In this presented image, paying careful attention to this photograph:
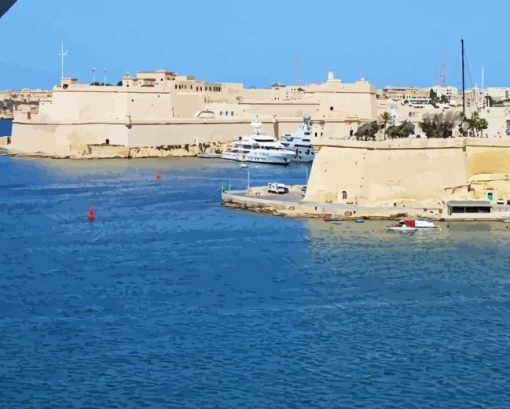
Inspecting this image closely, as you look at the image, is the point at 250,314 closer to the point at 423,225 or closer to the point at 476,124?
the point at 423,225

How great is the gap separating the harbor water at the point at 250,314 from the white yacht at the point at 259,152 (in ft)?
41.7

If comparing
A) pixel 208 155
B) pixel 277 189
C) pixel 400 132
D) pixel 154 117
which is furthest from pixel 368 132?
pixel 154 117

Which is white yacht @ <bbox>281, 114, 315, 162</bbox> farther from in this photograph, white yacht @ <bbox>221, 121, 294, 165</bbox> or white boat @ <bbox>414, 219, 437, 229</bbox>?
white boat @ <bbox>414, 219, 437, 229</bbox>

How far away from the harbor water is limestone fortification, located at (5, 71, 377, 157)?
15337mm

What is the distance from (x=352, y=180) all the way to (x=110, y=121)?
1635 centimetres

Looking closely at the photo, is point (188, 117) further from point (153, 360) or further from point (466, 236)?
point (153, 360)

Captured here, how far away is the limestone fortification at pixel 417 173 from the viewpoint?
1758 centimetres

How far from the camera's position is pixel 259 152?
100.0 ft

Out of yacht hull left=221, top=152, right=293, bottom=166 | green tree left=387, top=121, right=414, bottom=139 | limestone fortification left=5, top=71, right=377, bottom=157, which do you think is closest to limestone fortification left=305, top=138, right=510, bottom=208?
green tree left=387, top=121, right=414, bottom=139

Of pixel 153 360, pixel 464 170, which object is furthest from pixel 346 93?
pixel 153 360

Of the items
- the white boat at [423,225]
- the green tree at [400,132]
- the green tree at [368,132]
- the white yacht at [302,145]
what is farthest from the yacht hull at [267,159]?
the white boat at [423,225]

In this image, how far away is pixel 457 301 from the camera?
1081cm

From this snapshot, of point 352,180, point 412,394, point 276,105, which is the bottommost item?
point 412,394

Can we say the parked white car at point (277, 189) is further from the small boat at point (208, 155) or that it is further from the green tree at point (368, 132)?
the small boat at point (208, 155)
